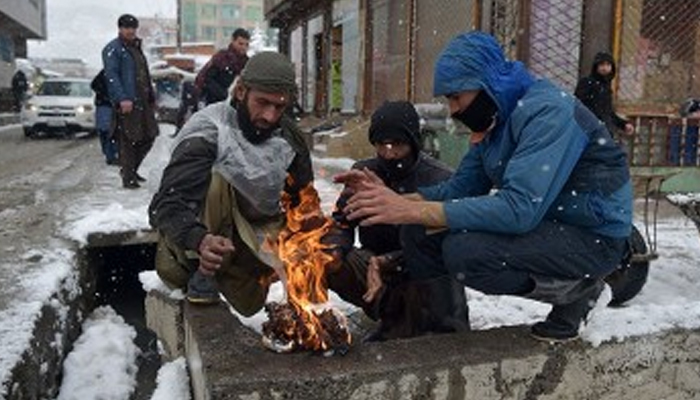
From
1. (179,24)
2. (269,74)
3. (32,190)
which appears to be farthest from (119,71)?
(179,24)

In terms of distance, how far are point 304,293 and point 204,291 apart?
0.59 meters

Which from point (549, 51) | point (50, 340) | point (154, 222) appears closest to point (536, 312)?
point (154, 222)

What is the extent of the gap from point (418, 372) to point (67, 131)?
18.5 m

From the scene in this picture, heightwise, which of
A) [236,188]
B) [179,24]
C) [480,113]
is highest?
[179,24]

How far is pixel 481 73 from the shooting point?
2439mm

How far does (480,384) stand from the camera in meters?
2.53

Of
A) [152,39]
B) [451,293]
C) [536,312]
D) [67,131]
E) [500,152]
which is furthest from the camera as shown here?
[152,39]

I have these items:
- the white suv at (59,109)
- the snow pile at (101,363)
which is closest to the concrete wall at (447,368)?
the snow pile at (101,363)

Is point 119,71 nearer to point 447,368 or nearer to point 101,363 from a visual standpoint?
point 101,363

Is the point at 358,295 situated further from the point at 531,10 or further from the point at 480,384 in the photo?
the point at 531,10

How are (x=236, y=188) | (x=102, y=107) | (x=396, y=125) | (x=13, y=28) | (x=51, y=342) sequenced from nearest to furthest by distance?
(x=236, y=188) < (x=396, y=125) < (x=51, y=342) < (x=102, y=107) < (x=13, y=28)

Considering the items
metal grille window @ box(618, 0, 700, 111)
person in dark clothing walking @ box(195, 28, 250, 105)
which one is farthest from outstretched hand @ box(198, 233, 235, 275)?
metal grille window @ box(618, 0, 700, 111)

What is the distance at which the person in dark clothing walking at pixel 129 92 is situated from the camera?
7164 millimetres

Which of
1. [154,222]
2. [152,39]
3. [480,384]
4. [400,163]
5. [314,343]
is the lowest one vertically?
[480,384]
